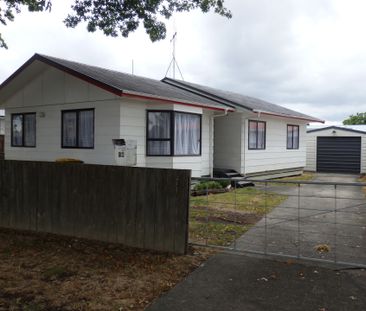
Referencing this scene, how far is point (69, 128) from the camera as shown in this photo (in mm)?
12719

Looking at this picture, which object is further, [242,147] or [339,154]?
[339,154]

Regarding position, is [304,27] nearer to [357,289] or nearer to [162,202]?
[162,202]

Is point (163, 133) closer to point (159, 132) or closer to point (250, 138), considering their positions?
point (159, 132)

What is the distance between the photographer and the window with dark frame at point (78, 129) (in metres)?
12.1

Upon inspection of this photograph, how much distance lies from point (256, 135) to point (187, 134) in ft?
14.6

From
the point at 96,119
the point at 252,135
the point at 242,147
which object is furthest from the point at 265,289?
the point at 252,135

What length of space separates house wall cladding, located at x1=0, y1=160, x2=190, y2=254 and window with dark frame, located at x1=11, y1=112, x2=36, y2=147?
21.4 feet

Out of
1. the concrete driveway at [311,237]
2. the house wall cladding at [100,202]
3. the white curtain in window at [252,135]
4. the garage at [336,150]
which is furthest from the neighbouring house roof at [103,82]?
the garage at [336,150]

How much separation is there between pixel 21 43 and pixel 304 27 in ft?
38.3

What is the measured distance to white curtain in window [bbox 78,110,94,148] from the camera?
12.1m

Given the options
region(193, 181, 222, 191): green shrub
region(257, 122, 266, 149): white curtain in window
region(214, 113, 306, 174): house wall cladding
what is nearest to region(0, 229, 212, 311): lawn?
region(193, 181, 222, 191): green shrub

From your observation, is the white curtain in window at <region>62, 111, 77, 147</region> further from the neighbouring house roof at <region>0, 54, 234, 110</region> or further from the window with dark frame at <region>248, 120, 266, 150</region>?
the window with dark frame at <region>248, 120, 266, 150</region>

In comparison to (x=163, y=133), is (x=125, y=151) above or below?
below

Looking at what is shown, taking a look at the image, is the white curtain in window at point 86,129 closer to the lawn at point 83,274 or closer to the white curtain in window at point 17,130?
the white curtain in window at point 17,130
